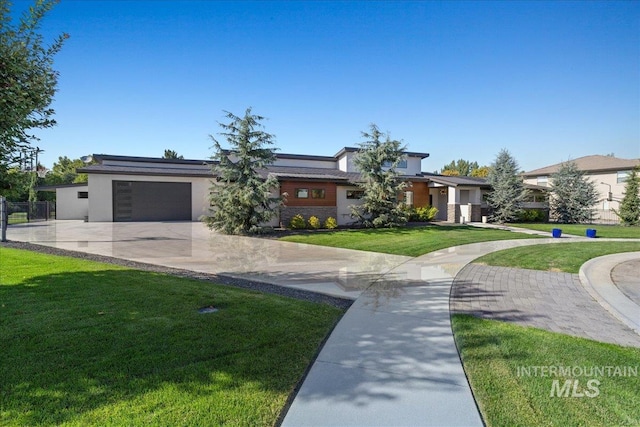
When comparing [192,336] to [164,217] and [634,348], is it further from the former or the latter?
[164,217]

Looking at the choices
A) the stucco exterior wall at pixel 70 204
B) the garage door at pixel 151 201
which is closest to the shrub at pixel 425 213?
the garage door at pixel 151 201

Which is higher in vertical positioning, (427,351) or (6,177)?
(6,177)

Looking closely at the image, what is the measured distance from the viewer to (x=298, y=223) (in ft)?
64.1

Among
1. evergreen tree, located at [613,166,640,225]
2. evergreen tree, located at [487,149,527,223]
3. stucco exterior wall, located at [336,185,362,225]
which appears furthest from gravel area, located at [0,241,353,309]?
evergreen tree, located at [613,166,640,225]

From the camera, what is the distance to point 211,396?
2752mm

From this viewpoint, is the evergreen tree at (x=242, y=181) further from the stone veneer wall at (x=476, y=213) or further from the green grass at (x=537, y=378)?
the stone veneer wall at (x=476, y=213)

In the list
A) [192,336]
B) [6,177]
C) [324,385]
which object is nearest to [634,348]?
[324,385]

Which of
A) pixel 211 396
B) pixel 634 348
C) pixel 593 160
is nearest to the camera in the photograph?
pixel 211 396

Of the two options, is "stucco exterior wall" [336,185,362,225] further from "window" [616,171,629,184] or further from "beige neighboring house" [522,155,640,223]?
"window" [616,171,629,184]

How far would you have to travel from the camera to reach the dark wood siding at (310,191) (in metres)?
20.4

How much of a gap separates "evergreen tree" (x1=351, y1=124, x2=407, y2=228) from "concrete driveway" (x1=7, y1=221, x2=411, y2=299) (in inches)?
284

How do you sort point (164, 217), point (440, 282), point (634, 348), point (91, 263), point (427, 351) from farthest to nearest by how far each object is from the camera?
point (164, 217) < point (91, 263) < point (440, 282) < point (634, 348) < point (427, 351)

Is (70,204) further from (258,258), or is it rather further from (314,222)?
(258,258)

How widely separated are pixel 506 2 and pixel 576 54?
4.15 m
